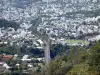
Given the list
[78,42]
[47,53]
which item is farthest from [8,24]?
[47,53]

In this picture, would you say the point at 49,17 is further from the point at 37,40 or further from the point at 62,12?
the point at 37,40

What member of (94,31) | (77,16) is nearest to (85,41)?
(94,31)

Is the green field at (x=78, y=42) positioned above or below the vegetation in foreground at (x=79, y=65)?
below

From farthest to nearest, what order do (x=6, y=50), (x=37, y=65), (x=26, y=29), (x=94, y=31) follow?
(x=26, y=29) → (x=94, y=31) → (x=6, y=50) → (x=37, y=65)

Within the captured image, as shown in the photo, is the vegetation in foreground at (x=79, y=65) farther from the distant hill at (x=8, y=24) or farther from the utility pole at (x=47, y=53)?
the distant hill at (x=8, y=24)

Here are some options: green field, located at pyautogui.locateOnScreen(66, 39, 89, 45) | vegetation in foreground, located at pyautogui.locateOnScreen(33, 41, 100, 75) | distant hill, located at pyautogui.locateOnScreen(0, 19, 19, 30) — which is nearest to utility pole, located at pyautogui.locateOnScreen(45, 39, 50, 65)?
green field, located at pyautogui.locateOnScreen(66, 39, 89, 45)

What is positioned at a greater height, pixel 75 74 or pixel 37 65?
pixel 75 74

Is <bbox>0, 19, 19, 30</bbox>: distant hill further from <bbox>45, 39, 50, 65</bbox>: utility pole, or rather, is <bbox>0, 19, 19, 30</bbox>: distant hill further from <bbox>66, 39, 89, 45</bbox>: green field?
<bbox>45, 39, 50, 65</bbox>: utility pole

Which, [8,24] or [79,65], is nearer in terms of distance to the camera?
[79,65]

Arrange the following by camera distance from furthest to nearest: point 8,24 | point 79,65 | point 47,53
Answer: point 8,24 → point 47,53 → point 79,65

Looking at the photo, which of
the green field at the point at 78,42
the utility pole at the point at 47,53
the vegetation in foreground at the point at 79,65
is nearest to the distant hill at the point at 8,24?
the green field at the point at 78,42

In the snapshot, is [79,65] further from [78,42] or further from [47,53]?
[78,42]
